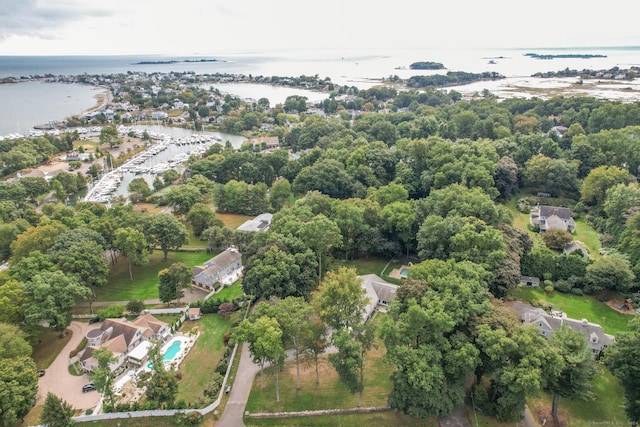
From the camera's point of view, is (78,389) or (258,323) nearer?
(258,323)

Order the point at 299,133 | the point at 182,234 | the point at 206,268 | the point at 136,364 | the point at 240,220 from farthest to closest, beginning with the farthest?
the point at 299,133 < the point at 240,220 < the point at 182,234 < the point at 206,268 < the point at 136,364

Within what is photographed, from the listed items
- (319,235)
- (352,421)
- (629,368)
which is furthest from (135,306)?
(629,368)

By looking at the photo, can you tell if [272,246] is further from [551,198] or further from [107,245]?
[551,198]

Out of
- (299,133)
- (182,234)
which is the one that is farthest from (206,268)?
(299,133)

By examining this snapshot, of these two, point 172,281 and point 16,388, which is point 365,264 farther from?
point 16,388

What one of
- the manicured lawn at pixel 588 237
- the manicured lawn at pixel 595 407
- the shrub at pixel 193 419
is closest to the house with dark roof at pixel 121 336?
the shrub at pixel 193 419

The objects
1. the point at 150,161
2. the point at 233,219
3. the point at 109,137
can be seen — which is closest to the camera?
the point at 233,219
